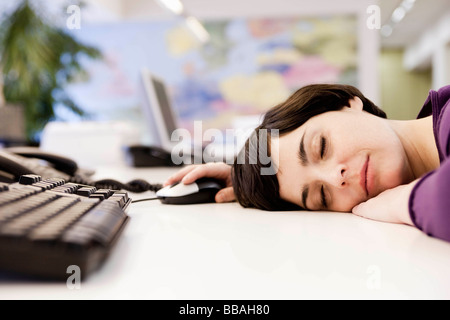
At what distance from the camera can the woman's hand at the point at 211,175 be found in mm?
1018

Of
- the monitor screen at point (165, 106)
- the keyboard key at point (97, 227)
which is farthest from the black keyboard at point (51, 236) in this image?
the monitor screen at point (165, 106)

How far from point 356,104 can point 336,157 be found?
23cm

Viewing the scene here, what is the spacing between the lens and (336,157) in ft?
2.77

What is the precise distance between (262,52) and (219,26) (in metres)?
0.62

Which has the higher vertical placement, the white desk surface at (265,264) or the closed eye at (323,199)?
the closed eye at (323,199)

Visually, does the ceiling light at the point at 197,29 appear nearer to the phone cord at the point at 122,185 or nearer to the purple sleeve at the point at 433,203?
the phone cord at the point at 122,185

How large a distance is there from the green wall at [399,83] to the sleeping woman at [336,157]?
1025 cm

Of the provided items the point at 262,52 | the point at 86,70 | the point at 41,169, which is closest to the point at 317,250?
the point at 41,169

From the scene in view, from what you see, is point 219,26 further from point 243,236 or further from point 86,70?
point 243,236

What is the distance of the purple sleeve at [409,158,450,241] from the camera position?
1.69ft

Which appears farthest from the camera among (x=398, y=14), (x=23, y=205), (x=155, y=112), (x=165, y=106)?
(x=398, y=14)

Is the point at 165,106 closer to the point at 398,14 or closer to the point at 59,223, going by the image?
the point at 59,223

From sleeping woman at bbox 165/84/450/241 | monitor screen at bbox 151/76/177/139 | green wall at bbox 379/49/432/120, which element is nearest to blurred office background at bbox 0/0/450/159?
monitor screen at bbox 151/76/177/139

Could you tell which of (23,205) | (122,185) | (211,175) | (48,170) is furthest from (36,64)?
(23,205)
